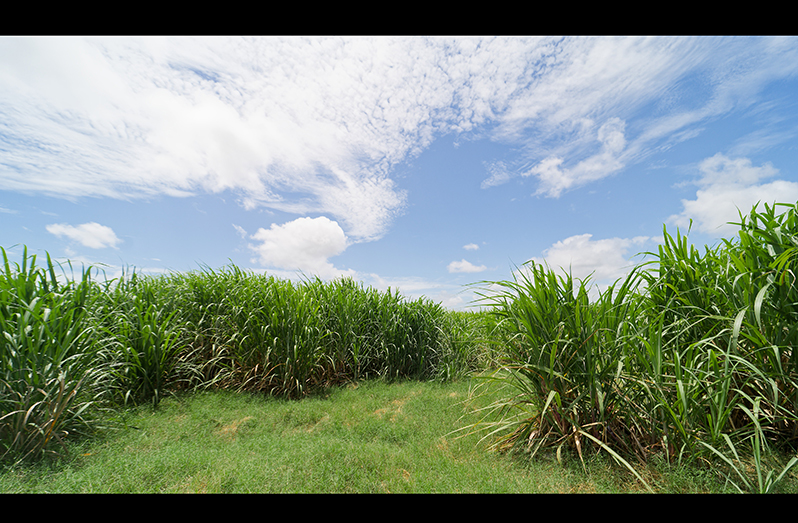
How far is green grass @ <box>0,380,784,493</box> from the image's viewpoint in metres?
2.12

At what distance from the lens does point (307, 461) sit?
2502 mm

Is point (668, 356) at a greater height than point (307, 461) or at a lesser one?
greater

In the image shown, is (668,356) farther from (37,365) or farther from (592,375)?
(37,365)

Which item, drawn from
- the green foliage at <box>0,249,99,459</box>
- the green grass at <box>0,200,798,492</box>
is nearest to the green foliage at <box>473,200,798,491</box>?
the green grass at <box>0,200,798,492</box>

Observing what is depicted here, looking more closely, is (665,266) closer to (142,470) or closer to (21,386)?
(142,470)

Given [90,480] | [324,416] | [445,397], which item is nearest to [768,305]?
[445,397]

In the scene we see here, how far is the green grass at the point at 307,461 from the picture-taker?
212 centimetres

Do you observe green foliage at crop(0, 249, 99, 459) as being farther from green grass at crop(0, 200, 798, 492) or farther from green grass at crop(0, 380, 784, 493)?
green grass at crop(0, 380, 784, 493)

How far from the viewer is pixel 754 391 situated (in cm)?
246

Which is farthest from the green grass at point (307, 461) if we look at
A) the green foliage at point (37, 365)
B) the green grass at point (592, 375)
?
the green foliage at point (37, 365)

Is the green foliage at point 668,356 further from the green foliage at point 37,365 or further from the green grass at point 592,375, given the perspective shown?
the green foliage at point 37,365

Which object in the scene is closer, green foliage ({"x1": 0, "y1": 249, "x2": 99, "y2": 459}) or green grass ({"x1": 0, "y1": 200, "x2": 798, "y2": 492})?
green grass ({"x1": 0, "y1": 200, "x2": 798, "y2": 492})

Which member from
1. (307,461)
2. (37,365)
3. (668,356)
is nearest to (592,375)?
(668,356)

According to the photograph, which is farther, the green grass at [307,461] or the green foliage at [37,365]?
the green foliage at [37,365]
